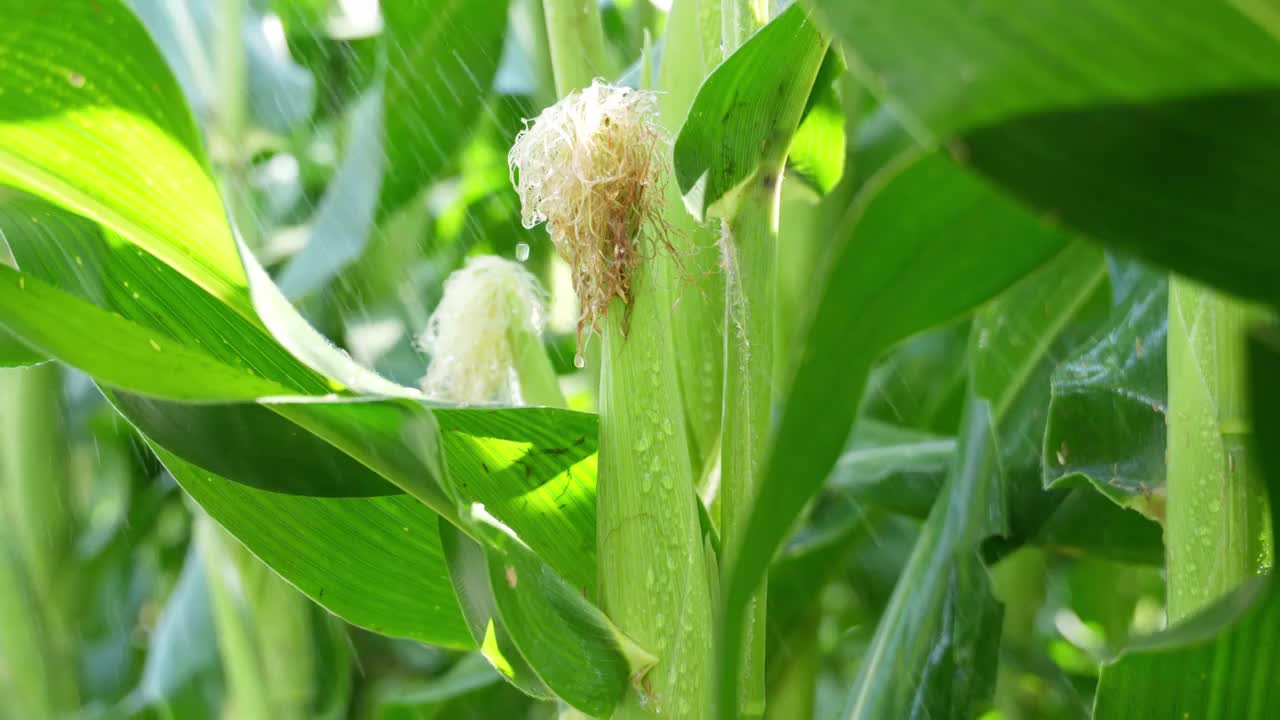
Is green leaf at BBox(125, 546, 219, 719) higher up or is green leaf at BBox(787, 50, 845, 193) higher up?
green leaf at BBox(787, 50, 845, 193)

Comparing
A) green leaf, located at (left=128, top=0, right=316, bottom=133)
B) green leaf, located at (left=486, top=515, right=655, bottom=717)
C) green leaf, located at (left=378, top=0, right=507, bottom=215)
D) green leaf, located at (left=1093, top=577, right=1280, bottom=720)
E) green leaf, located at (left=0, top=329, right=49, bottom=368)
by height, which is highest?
green leaf, located at (left=128, top=0, right=316, bottom=133)

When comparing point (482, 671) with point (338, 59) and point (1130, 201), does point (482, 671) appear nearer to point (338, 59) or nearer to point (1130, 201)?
point (338, 59)

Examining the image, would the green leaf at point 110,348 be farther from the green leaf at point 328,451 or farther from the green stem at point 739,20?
the green stem at point 739,20

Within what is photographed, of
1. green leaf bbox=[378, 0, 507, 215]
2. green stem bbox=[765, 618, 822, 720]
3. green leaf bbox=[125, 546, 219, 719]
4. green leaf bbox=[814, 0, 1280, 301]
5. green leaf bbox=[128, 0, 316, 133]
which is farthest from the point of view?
green leaf bbox=[128, 0, 316, 133]

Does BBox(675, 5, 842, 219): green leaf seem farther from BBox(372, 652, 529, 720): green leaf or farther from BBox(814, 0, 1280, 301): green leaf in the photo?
BBox(372, 652, 529, 720): green leaf

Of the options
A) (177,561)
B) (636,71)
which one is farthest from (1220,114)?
(177,561)

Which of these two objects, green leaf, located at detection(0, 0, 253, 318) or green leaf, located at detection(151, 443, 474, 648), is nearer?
green leaf, located at detection(0, 0, 253, 318)

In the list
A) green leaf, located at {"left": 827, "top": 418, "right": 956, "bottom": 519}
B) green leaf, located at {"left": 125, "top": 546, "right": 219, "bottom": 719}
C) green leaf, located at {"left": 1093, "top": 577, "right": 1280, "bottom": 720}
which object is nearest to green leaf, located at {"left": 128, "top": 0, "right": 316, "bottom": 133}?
green leaf, located at {"left": 125, "top": 546, "right": 219, "bottom": 719}

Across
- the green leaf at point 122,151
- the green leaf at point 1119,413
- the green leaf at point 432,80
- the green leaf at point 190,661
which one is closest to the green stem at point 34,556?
the green leaf at point 190,661
